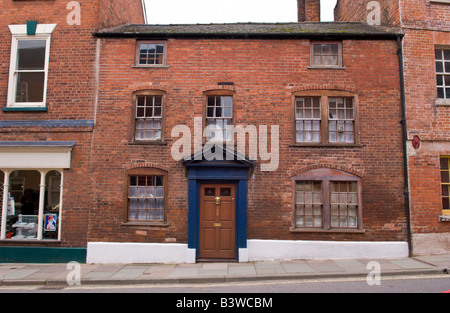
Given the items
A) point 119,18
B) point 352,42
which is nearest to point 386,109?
point 352,42

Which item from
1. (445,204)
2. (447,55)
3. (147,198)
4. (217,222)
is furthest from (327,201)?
(447,55)

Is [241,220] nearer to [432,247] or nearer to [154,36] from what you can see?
[432,247]

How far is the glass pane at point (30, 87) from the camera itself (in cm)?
1105

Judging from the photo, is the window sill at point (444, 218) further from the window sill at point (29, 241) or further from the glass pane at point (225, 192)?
the window sill at point (29, 241)

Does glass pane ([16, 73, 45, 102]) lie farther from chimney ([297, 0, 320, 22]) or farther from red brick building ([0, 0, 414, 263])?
chimney ([297, 0, 320, 22])

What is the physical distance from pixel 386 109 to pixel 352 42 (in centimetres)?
246

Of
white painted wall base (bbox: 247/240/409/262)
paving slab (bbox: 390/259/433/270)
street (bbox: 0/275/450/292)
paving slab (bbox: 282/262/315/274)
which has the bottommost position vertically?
street (bbox: 0/275/450/292)

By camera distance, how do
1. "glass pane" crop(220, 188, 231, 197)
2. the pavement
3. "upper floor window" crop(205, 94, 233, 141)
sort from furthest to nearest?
"upper floor window" crop(205, 94, 233, 141), "glass pane" crop(220, 188, 231, 197), the pavement

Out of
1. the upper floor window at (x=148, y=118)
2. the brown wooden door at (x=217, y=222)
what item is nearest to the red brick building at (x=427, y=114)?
the brown wooden door at (x=217, y=222)

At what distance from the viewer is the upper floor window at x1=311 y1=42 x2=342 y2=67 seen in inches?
429

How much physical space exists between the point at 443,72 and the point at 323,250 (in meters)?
7.14

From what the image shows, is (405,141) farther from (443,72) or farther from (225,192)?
(225,192)

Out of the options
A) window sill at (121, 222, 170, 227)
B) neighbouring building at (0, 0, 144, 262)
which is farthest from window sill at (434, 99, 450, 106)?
neighbouring building at (0, 0, 144, 262)

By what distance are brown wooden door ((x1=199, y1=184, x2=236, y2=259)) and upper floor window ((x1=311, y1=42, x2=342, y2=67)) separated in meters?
5.03
